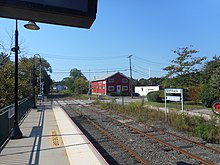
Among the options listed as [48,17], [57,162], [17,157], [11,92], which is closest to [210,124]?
[57,162]

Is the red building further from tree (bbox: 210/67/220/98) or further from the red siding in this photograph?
tree (bbox: 210/67/220/98)

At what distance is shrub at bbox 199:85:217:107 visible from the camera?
2290cm

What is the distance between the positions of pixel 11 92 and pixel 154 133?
1282cm

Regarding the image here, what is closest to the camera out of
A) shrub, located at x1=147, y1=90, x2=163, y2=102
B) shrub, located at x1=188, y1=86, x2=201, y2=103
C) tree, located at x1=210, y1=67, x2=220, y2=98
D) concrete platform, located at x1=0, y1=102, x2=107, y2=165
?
concrete platform, located at x1=0, y1=102, x2=107, y2=165

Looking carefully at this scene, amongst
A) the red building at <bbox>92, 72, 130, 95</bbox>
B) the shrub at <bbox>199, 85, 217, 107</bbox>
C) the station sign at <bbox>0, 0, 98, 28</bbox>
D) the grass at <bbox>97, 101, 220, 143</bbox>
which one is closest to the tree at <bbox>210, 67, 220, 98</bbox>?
the shrub at <bbox>199, 85, 217, 107</bbox>

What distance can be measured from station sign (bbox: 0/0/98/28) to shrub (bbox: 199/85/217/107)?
23.3 m

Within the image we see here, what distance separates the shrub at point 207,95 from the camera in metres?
22.9

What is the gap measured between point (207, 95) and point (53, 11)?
24.1m

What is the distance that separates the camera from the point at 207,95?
922 inches

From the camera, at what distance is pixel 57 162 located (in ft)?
19.6

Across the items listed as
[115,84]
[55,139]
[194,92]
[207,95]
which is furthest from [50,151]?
[115,84]

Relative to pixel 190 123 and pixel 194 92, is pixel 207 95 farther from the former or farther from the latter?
pixel 190 123

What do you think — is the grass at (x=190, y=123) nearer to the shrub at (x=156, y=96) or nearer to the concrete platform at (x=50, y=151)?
the concrete platform at (x=50, y=151)

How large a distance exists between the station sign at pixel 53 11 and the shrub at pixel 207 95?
2325 cm
